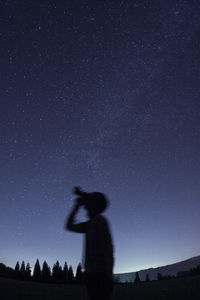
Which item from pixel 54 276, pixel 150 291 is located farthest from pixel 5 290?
pixel 54 276

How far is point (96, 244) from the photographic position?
2.64 metres

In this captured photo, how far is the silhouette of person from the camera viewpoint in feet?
7.99

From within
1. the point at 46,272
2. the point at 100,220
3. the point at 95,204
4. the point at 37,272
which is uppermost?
the point at 37,272

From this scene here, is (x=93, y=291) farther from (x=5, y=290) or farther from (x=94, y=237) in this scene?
(x=5, y=290)

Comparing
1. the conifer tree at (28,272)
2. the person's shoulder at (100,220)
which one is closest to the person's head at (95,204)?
the person's shoulder at (100,220)

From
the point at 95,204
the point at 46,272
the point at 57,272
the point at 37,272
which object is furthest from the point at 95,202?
the point at 37,272

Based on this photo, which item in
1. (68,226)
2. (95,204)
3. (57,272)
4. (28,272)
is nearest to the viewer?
(95,204)

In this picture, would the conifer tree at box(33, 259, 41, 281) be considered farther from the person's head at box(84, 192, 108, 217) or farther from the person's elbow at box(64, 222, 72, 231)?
the person's head at box(84, 192, 108, 217)

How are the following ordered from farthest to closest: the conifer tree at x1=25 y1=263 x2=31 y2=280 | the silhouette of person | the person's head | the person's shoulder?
the conifer tree at x1=25 y1=263 x2=31 y2=280 → the person's head → the person's shoulder → the silhouette of person

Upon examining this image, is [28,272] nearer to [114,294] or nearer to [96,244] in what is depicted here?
[114,294]

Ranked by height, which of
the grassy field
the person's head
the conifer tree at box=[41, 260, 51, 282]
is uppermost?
the conifer tree at box=[41, 260, 51, 282]

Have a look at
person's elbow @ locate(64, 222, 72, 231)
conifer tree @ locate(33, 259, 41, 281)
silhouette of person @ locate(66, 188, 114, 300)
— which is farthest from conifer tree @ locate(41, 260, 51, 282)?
silhouette of person @ locate(66, 188, 114, 300)

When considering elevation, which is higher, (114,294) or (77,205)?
(77,205)

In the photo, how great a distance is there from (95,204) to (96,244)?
0.43 metres
